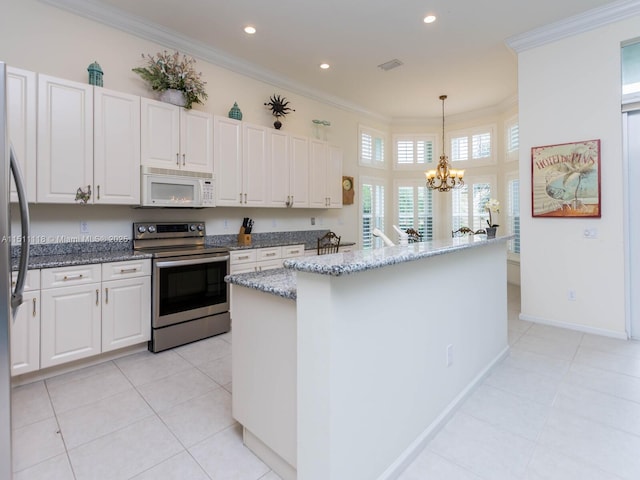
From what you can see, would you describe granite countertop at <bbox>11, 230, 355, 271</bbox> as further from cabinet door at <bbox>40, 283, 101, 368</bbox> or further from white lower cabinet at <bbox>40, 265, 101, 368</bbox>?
cabinet door at <bbox>40, 283, 101, 368</bbox>

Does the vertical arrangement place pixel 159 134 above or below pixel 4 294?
above

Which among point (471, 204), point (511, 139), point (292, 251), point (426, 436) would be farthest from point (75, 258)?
point (511, 139)

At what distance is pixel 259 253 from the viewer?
3980 millimetres

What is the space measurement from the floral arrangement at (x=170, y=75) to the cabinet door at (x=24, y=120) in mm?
980

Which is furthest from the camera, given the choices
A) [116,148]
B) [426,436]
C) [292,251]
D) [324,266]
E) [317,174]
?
[317,174]

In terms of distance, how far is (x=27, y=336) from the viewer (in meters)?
2.45

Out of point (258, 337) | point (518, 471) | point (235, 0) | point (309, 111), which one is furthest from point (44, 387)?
point (309, 111)

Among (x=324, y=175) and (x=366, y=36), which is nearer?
(x=366, y=36)

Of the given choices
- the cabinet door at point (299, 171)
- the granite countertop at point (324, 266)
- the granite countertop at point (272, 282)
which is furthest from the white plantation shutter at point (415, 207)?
the granite countertop at point (272, 282)

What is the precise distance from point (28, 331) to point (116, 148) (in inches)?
66.2

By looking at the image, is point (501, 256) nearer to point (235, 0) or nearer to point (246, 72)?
point (235, 0)

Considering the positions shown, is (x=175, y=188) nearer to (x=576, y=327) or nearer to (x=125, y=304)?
(x=125, y=304)

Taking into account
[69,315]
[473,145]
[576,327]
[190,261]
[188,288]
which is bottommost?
[576,327]

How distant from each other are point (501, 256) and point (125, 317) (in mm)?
3413
